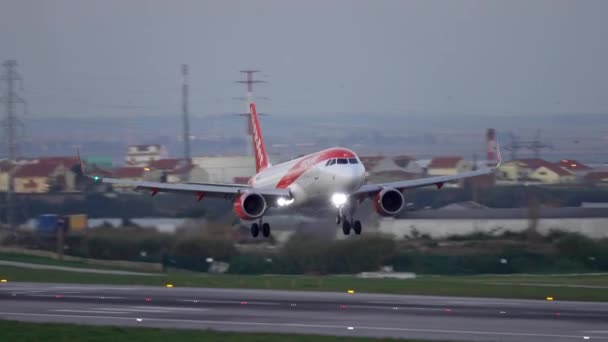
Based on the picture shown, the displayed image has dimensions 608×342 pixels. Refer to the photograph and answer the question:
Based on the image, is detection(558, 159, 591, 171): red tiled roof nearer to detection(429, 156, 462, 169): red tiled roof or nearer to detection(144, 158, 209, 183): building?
detection(429, 156, 462, 169): red tiled roof

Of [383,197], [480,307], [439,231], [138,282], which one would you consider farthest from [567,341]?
[439,231]

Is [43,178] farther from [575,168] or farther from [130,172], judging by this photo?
[575,168]

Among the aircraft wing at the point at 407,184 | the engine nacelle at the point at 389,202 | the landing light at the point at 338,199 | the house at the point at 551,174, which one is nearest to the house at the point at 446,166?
the house at the point at 551,174

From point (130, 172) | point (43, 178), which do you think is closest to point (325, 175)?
point (43, 178)

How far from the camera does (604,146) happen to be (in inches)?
4847

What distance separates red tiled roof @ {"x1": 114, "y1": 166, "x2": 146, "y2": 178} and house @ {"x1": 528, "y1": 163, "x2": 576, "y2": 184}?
41.1 meters

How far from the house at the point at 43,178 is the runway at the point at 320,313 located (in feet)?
178

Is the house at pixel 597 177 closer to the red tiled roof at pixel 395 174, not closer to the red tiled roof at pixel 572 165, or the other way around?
the red tiled roof at pixel 572 165

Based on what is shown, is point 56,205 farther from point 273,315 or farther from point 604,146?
point 604,146

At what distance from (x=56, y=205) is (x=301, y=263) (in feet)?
117

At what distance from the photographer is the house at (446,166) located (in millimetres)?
111062

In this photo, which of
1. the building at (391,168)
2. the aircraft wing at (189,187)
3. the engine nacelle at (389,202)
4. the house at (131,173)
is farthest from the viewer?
the house at (131,173)

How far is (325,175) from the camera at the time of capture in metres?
44.4

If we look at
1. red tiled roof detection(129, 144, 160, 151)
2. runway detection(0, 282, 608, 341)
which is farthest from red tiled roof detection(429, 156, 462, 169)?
runway detection(0, 282, 608, 341)
